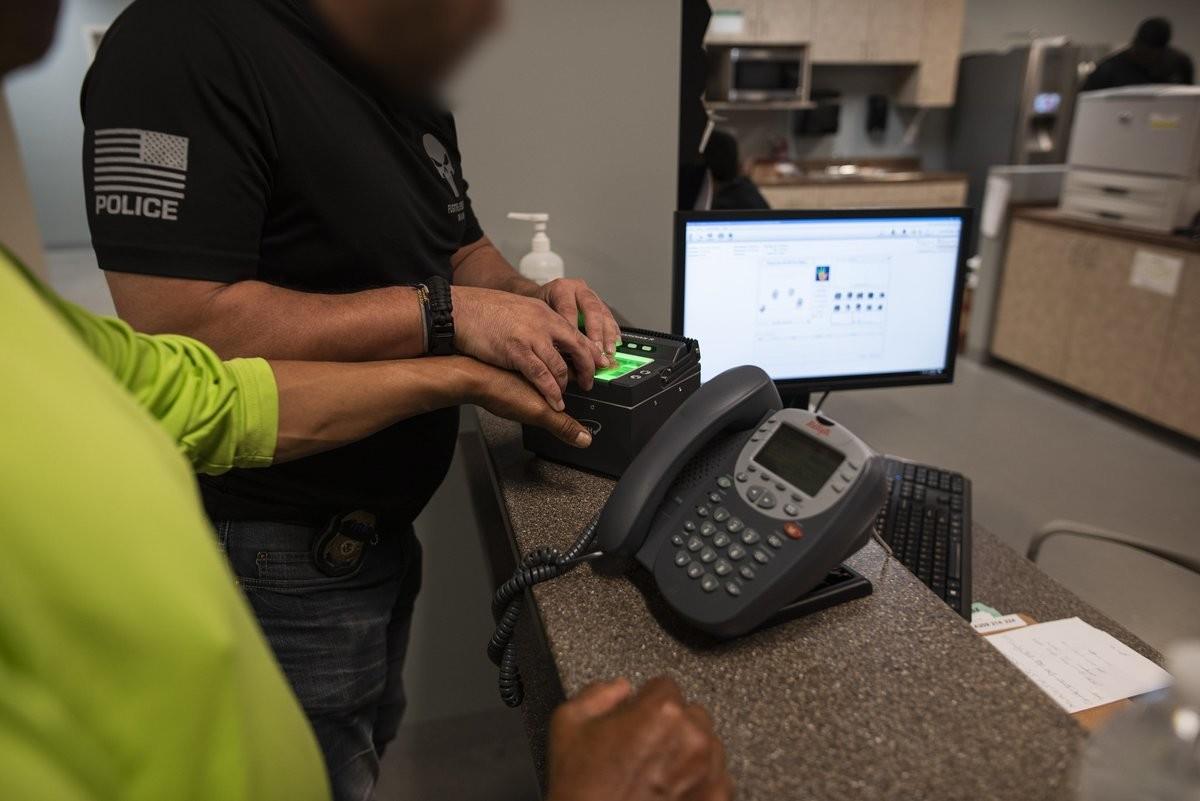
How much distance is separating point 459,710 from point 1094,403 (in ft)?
9.46

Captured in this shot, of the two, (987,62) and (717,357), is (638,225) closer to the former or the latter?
(717,357)

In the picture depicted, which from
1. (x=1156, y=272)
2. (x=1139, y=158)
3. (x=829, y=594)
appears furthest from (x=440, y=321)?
(x=1139, y=158)

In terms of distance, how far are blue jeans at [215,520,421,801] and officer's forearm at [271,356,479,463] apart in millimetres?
195

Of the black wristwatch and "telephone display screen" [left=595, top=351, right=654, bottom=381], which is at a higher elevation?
the black wristwatch

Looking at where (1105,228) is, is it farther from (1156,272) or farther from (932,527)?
(932,527)

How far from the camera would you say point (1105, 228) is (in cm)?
298

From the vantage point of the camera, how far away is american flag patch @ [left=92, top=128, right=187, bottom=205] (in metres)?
0.65

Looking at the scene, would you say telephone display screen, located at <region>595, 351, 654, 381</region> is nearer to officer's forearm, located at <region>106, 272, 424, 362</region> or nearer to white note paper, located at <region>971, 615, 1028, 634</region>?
officer's forearm, located at <region>106, 272, 424, 362</region>

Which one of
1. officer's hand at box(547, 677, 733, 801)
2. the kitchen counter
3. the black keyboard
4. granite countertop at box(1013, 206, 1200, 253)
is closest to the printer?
granite countertop at box(1013, 206, 1200, 253)

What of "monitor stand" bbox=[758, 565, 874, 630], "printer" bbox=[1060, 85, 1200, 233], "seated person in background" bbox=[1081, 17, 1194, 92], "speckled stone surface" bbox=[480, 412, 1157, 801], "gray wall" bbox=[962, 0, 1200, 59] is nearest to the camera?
"speckled stone surface" bbox=[480, 412, 1157, 801]

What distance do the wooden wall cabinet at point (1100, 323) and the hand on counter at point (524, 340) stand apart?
281 cm

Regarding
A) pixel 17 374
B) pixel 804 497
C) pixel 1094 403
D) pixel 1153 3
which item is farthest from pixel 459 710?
pixel 1153 3

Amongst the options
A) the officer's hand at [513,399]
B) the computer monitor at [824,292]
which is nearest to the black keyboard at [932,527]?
the computer monitor at [824,292]

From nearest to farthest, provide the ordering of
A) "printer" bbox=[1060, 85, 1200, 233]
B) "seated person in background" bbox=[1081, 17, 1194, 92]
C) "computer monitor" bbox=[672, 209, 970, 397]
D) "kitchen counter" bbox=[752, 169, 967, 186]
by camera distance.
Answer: "computer monitor" bbox=[672, 209, 970, 397], "printer" bbox=[1060, 85, 1200, 233], "seated person in background" bbox=[1081, 17, 1194, 92], "kitchen counter" bbox=[752, 169, 967, 186]
